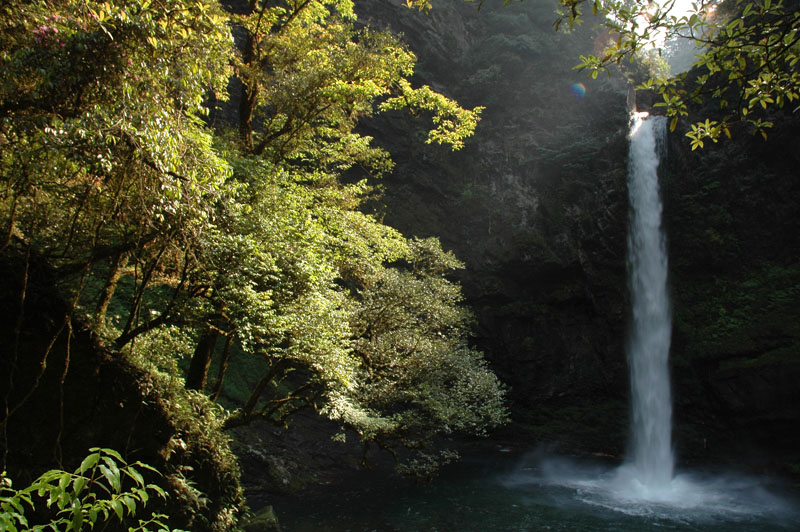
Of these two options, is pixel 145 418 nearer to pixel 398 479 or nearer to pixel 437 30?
pixel 398 479

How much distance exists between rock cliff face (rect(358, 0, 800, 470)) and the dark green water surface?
11.2 feet

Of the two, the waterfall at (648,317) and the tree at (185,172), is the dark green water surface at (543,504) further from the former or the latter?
the tree at (185,172)

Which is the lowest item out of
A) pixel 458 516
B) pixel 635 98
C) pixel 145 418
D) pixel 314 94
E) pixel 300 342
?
pixel 458 516

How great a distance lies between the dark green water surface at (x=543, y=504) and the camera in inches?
469

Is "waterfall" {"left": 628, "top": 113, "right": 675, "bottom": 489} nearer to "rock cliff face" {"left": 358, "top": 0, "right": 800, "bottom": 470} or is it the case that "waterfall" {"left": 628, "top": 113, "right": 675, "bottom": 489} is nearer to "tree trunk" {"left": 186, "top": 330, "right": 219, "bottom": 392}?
"rock cliff face" {"left": 358, "top": 0, "right": 800, "bottom": 470}

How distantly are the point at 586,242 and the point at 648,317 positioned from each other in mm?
4599

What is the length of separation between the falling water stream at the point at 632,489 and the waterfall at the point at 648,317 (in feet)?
0.14

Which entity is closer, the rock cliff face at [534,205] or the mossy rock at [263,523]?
the mossy rock at [263,523]

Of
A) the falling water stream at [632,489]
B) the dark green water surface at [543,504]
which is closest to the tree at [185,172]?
the dark green water surface at [543,504]

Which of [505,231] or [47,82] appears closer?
[47,82]

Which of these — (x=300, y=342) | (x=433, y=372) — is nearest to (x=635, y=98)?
(x=433, y=372)

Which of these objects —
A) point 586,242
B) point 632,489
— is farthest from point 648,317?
point 632,489

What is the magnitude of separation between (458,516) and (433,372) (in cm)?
398

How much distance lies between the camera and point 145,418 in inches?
227
